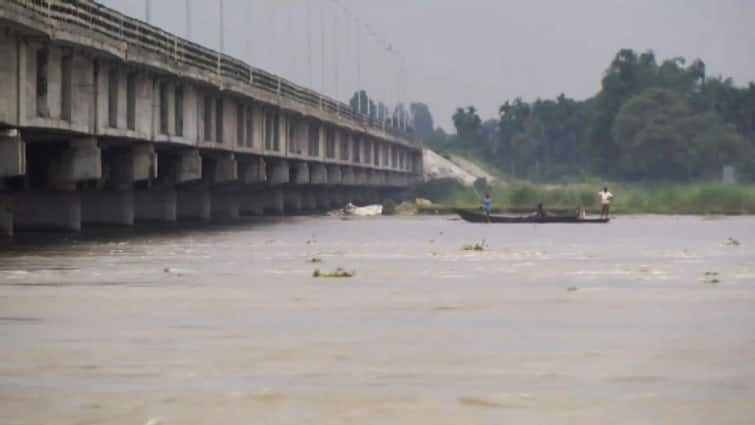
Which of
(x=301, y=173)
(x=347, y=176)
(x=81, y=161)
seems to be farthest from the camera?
(x=347, y=176)

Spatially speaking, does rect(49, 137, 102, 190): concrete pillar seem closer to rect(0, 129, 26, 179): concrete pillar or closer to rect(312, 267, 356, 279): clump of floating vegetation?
rect(0, 129, 26, 179): concrete pillar

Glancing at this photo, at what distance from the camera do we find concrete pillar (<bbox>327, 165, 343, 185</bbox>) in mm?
111256

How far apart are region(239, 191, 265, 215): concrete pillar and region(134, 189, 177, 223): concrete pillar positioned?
2157cm

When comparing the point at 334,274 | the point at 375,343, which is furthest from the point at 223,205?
the point at 375,343

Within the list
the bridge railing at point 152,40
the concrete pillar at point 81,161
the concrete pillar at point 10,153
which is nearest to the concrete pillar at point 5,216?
the concrete pillar at point 81,161

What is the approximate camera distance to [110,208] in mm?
63094

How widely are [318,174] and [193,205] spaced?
89.1ft

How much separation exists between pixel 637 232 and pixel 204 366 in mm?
52180

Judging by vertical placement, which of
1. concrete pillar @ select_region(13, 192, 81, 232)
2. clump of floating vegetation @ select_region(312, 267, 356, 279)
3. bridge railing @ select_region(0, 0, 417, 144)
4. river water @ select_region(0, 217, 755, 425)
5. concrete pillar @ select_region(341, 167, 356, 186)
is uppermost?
bridge railing @ select_region(0, 0, 417, 144)

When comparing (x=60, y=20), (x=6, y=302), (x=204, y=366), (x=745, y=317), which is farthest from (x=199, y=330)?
(x=60, y=20)

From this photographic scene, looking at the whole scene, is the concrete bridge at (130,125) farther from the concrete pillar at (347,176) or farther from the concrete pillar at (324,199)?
the concrete pillar at (324,199)

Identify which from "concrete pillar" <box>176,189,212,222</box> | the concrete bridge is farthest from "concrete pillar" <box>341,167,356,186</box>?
"concrete pillar" <box>176,189,212,222</box>

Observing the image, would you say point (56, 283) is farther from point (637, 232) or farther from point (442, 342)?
point (637, 232)

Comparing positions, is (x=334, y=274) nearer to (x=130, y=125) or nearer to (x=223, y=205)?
(x=130, y=125)
